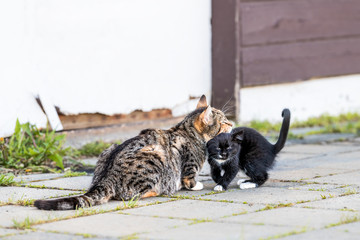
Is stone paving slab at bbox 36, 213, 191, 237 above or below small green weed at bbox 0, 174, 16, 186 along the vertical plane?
below

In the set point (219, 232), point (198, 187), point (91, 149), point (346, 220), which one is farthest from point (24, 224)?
point (91, 149)

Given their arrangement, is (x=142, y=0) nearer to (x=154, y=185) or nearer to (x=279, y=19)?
(x=279, y=19)

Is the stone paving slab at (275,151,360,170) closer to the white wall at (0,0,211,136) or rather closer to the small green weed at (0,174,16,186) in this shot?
the white wall at (0,0,211,136)

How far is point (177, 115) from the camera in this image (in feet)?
24.9

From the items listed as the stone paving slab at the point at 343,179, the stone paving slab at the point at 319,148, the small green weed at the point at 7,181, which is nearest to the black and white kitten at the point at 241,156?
the stone paving slab at the point at 343,179

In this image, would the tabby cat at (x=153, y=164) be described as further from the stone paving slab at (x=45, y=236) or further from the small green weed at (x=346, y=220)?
the small green weed at (x=346, y=220)

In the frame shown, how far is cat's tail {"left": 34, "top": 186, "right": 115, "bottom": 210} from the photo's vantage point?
3953 mm

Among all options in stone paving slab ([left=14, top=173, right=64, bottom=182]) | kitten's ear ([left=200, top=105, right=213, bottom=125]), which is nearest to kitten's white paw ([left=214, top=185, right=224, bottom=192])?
kitten's ear ([left=200, top=105, right=213, bottom=125])

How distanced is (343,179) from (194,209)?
1578 mm

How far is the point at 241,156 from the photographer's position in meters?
5.07

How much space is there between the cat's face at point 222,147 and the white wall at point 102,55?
2015 millimetres

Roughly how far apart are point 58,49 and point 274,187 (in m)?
2.62

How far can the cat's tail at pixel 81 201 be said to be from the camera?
3.95m

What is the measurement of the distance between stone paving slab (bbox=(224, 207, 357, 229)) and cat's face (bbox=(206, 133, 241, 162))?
37.6 inches
